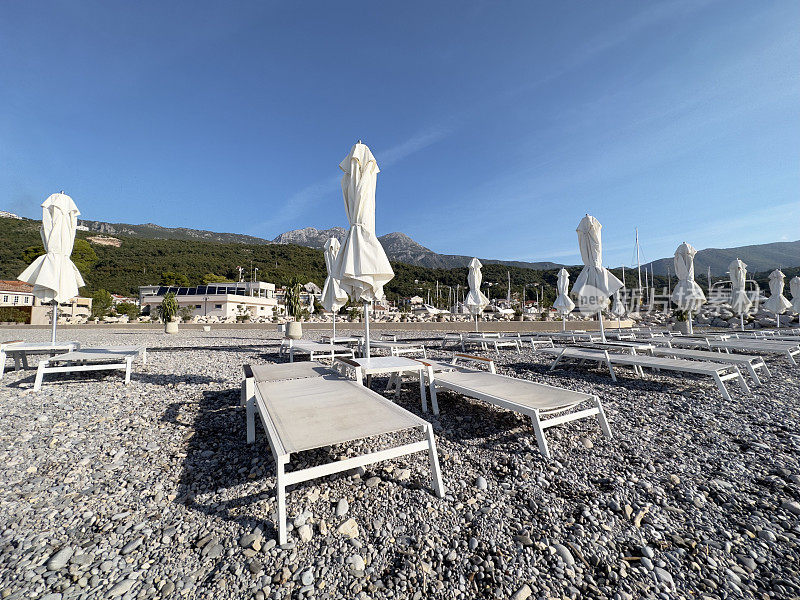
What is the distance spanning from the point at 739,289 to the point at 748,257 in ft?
607

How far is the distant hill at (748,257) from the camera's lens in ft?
438

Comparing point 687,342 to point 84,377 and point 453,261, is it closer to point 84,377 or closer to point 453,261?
point 84,377

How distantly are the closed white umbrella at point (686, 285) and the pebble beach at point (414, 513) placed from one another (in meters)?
7.22

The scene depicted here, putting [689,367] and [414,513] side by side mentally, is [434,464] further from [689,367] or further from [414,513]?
[689,367]

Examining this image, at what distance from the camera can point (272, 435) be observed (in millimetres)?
2057

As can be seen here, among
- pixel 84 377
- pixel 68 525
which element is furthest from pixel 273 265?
pixel 68 525

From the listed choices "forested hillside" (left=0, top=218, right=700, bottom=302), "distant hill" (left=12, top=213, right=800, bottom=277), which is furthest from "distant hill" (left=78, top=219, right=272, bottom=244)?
"forested hillside" (left=0, top=218, right=700, bottom=302)

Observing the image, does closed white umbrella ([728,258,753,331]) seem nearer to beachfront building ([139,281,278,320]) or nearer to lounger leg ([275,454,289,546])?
lounger leg ([275,454,289,546])

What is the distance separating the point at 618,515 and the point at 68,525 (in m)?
3.04

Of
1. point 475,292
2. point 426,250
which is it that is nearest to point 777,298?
point 475,292

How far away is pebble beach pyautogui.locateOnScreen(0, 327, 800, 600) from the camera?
1490 mm

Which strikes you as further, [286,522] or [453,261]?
[453,261]

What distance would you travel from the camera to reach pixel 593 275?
7.09m

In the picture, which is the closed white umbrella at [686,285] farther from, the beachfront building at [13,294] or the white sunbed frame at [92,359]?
the beachfront building at [13,294]
